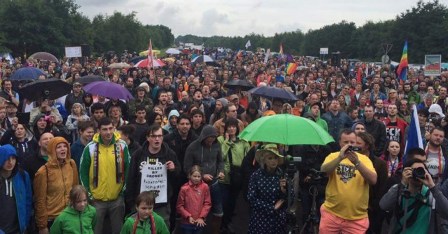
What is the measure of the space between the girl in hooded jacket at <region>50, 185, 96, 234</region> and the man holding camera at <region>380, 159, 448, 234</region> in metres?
2.89

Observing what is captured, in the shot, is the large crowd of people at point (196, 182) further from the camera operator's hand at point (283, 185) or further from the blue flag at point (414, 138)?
the blue flag at point (414, 138)

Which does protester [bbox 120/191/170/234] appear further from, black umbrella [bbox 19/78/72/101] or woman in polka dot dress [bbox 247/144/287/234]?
black umbrella [bbox 19/78/72/101]

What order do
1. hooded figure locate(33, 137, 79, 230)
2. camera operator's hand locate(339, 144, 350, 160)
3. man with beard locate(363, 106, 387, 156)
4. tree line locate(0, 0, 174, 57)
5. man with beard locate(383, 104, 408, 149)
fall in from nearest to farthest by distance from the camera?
camera operator's hand locate(339, 144, 350, 160), hooded figure locate(33, 137, 79, 230), man with beard locate(363, 106, 387, 156), man with beard locate(383, 104, 408, 149), tree line locate(0, 0, 174, 57)

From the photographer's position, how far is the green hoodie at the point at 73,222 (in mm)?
5027

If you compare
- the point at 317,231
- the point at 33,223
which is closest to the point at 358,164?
the point at 317,231

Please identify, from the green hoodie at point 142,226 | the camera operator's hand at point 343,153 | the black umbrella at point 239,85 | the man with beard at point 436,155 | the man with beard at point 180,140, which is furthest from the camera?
the black umbrella at point 239,85

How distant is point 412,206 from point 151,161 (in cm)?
280

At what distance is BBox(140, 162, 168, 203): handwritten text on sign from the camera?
5.79 meters

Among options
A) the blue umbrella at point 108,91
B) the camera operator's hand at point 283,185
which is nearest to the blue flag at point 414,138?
the camera operator's hand at point 283,185

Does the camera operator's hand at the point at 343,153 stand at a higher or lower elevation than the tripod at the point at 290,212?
higher

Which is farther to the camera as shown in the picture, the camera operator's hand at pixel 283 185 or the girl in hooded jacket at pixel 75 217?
the camera operator's hand at pixel 283 185

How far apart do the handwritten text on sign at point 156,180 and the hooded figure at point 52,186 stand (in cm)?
84

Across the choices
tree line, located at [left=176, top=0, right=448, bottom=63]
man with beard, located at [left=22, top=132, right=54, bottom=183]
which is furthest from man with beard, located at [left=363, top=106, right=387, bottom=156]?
tree line, located at [left=176, top=0, right=448, bottom=63]

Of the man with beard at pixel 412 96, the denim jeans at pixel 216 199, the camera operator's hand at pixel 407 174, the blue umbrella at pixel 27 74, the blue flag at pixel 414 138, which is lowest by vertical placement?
the denim jeans at pixel 216 199
